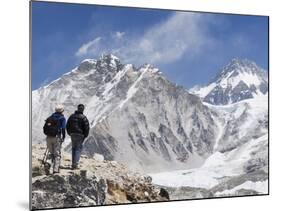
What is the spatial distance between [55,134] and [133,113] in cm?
83

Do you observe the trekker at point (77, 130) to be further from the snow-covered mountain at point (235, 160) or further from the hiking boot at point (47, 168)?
the snow-covered mountain at point (235, 160)

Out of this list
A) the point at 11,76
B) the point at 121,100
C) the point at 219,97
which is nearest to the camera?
the point at 11,76

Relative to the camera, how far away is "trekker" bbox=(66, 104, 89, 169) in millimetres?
5926

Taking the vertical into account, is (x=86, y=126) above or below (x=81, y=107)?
below

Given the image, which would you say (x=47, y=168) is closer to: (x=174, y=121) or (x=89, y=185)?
(x=89, y=185)

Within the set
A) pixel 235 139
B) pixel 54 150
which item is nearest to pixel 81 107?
pixel 54 150

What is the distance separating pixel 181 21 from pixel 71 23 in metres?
1.16

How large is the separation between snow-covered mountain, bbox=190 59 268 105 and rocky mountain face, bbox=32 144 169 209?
3.73ft

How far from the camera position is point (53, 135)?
231 inches

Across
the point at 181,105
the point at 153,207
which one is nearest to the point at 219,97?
the point at 181,105

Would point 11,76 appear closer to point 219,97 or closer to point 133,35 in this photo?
point 133,35

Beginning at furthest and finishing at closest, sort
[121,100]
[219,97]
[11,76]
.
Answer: [219,97], [121,100], [11,76]

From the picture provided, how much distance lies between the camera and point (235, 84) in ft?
22.2

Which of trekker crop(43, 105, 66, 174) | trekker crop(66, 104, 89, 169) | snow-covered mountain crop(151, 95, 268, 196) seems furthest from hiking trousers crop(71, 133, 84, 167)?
snow-covered mountain crop(151, 95, 268, 196)
